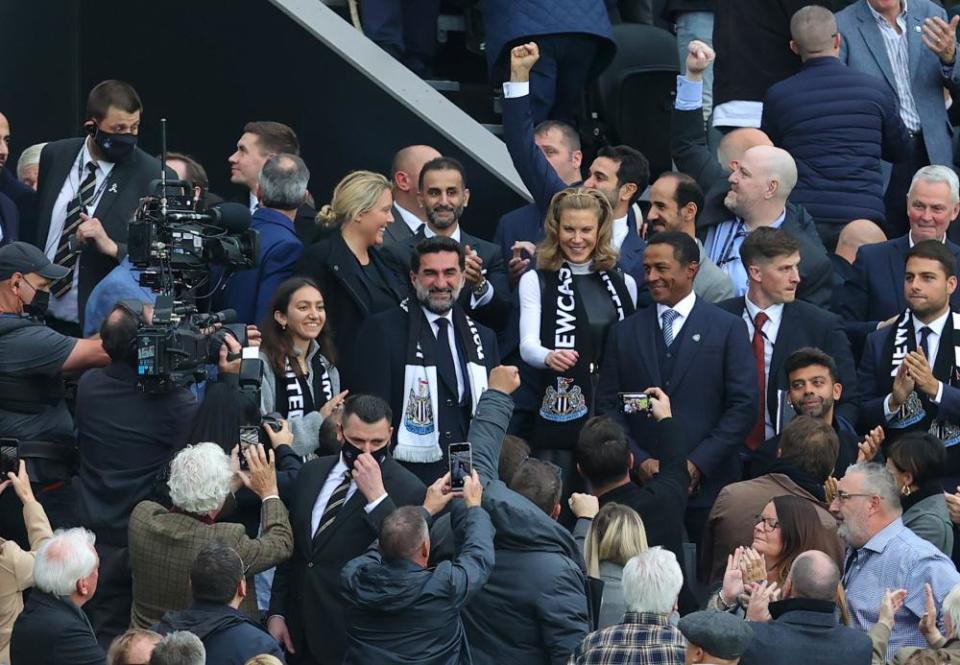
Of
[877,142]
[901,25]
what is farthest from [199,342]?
[901,25]

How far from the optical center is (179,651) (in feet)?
26.1

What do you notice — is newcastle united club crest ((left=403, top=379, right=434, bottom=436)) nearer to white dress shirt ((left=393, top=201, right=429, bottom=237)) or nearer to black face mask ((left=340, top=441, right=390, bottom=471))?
black face mask ((left=340, top=441, right=390, bottom=471))

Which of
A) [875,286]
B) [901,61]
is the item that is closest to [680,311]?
[875,286]

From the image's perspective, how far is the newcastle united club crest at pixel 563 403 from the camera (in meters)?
10.8

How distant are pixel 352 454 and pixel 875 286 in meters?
3.45

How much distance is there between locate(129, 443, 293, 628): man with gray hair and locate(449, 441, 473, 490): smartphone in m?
0.83

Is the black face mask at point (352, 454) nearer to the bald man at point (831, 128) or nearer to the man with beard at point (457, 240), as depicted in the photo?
the man with beard at point (457, 240)

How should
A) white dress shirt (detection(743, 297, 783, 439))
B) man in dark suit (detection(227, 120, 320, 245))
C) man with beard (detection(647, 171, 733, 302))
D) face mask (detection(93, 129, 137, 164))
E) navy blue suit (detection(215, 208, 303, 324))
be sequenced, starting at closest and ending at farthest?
white dress shirt (detection(743, 297, 783, 439)) → navy blue suit (detection(215, 208, 303, 324)) → face mask (detection(93, 129, 137, 164)) → man with beard (detection(647, 171, 733, 302)) → man in dark suit (detection(227, 120, 320, 245))

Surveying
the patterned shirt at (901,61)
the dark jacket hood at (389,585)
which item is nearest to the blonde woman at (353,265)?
the dark jacket hood at (389,585)

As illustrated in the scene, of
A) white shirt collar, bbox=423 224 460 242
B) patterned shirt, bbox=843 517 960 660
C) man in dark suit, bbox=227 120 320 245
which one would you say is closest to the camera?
patterned shirt, bbox=843 517 960 660

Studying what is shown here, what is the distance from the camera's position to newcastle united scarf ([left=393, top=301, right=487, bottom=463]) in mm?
10406

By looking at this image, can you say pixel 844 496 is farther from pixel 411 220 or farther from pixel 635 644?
pixel 411 220

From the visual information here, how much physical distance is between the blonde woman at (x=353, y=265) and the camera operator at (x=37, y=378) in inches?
49.3

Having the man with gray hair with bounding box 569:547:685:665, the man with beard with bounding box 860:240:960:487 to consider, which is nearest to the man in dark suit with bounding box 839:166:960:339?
the man with beard with bounding box 860:240:960:487
